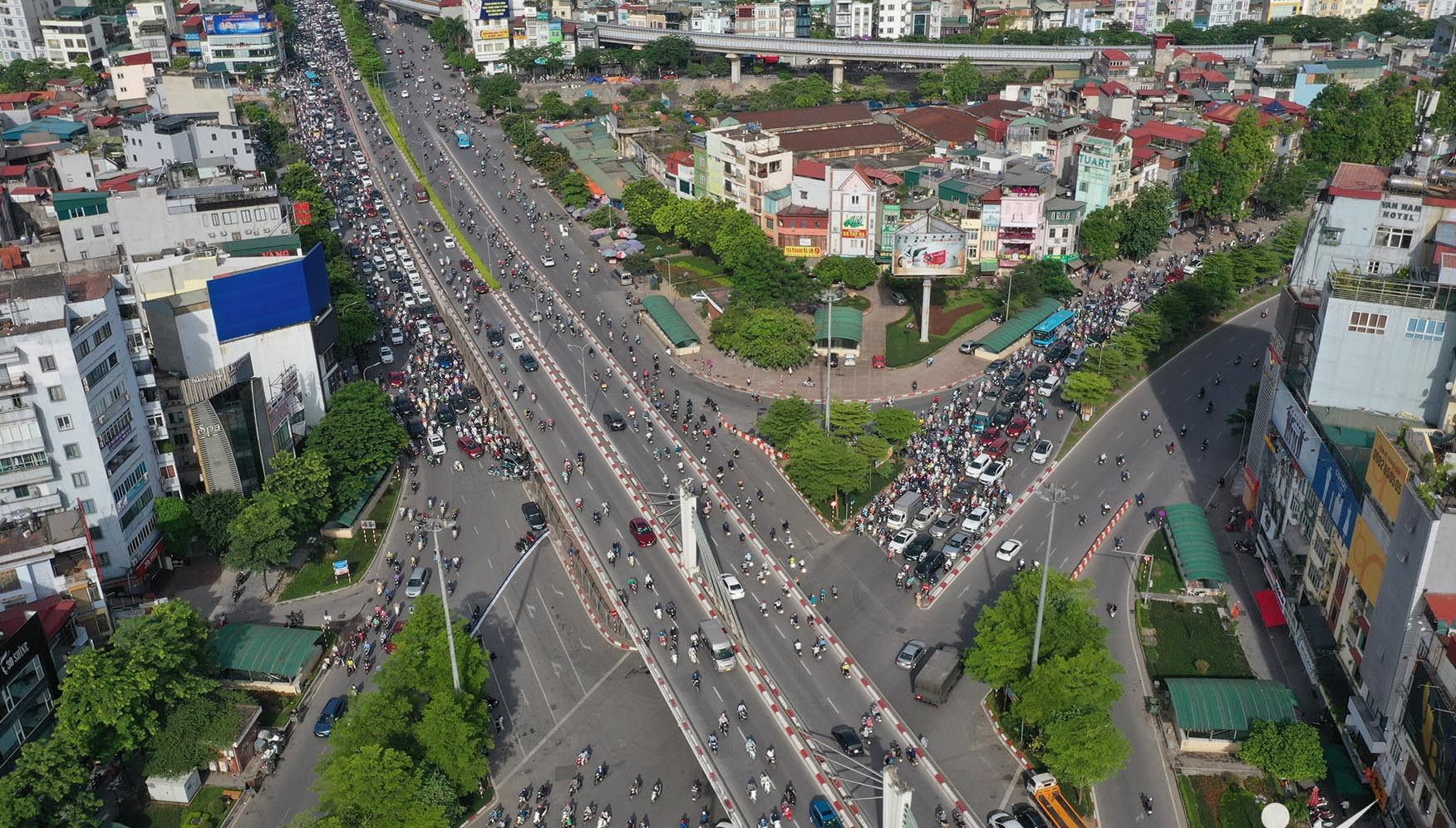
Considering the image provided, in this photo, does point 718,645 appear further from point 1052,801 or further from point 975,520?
point 975,520

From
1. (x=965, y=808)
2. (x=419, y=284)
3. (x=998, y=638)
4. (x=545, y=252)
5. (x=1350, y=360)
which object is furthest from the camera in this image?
(x=545, y=252)

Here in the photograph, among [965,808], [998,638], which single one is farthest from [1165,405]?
[965,808]

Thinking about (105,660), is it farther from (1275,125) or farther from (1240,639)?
(1275,125)

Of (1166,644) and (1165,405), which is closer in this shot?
(1166,644)

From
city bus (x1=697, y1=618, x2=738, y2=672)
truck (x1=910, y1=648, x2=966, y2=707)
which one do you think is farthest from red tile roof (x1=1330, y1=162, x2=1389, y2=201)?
city bus (x1=697, y1=618, x2=738, y2=672)

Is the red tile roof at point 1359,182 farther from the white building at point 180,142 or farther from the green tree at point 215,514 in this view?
the white building at point 180,142

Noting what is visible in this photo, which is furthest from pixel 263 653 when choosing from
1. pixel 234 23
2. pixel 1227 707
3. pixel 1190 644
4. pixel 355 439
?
pixel 234 23

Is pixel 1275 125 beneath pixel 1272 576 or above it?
above
